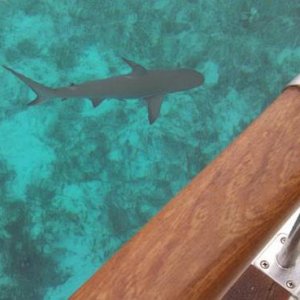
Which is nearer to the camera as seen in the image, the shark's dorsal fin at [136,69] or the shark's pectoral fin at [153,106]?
the shark's pectoral fin at [153,106]

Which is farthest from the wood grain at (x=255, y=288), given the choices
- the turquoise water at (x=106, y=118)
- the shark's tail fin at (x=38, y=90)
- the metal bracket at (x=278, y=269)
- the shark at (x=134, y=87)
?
the shark's tail fin at (x=38, y=90)

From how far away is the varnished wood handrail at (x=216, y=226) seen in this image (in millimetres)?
551

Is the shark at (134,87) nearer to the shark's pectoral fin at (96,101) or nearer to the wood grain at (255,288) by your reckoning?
the shark's pectoral fin at (96,101)

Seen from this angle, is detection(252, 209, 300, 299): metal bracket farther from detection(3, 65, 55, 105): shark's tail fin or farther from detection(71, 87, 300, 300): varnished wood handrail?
detection(3, 65, 55, 105): shark's tail fin

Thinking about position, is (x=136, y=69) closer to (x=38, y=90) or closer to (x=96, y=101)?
(x=96, y=101)

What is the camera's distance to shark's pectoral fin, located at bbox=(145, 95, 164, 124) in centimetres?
204

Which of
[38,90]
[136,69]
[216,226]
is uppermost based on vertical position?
[216,226]

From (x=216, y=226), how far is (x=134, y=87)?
1.59 m

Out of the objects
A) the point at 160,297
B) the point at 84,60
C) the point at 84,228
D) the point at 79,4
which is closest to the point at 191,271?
the point at 160,297

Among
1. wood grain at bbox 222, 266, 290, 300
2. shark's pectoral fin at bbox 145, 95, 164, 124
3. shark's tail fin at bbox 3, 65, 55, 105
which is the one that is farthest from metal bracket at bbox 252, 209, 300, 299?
shark's tail fin at bbox 3, 65, 55, 105

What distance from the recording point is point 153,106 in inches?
81.2

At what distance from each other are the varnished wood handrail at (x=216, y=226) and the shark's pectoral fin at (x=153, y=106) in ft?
4.48

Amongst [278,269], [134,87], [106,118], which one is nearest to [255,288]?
[278,269]

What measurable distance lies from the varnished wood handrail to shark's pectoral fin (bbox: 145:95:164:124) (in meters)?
1.37
